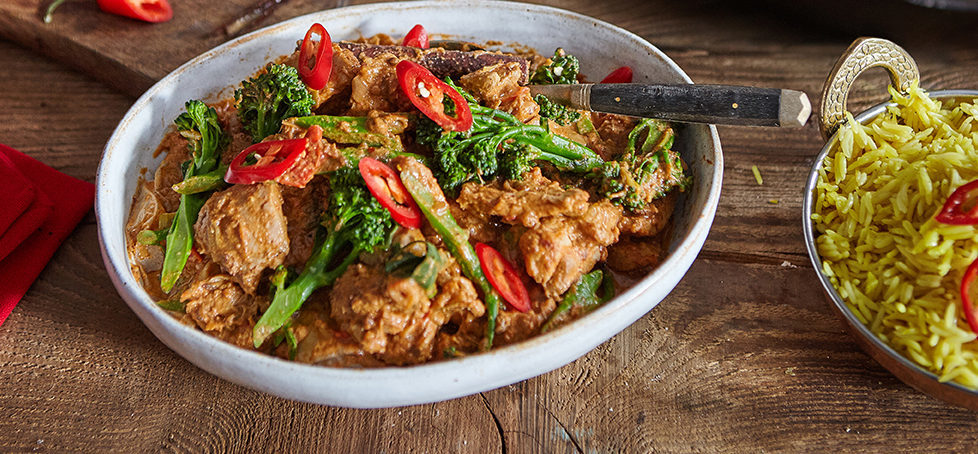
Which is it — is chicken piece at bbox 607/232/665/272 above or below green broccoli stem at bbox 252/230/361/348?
above

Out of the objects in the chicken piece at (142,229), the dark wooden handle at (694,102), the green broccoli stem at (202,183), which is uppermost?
the dark wooden handle at (694,102)

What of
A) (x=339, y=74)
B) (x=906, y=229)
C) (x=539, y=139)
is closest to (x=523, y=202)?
(x=539, y=139)

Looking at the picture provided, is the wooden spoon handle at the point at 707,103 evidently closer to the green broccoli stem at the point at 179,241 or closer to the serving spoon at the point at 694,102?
the serving spoon at the point at 694,102

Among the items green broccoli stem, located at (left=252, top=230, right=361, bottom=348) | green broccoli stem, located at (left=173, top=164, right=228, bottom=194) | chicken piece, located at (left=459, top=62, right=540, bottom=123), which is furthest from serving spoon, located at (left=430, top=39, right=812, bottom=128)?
green broccoli stem, located at (left=173, top=164, right=228, bottom=194)

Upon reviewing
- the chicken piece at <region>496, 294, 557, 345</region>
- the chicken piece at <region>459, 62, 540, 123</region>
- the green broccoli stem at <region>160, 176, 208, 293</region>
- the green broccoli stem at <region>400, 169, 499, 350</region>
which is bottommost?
the green broccoli stem at <region>160, 176, 208, 293</region>

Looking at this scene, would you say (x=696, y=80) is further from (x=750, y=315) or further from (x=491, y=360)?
(x=491, y=360)

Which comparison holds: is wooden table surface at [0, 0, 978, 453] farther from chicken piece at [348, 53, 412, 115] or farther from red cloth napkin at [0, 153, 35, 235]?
chicken piece at [348, 53, 412, 115]

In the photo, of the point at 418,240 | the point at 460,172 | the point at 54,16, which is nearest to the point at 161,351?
the point at 418,240

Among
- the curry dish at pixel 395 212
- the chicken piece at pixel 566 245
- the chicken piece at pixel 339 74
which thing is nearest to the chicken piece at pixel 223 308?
the curry dish at pixel 395 212

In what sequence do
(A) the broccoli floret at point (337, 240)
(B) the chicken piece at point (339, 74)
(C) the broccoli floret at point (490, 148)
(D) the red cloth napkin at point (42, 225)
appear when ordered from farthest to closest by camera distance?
(D) the red cloth napkin at point (42, 225), (B) the chicken piece at point (339, 74), (C) the broccoli floret at point (490, 148), (A) the broccoli floret at point (337, 240)
